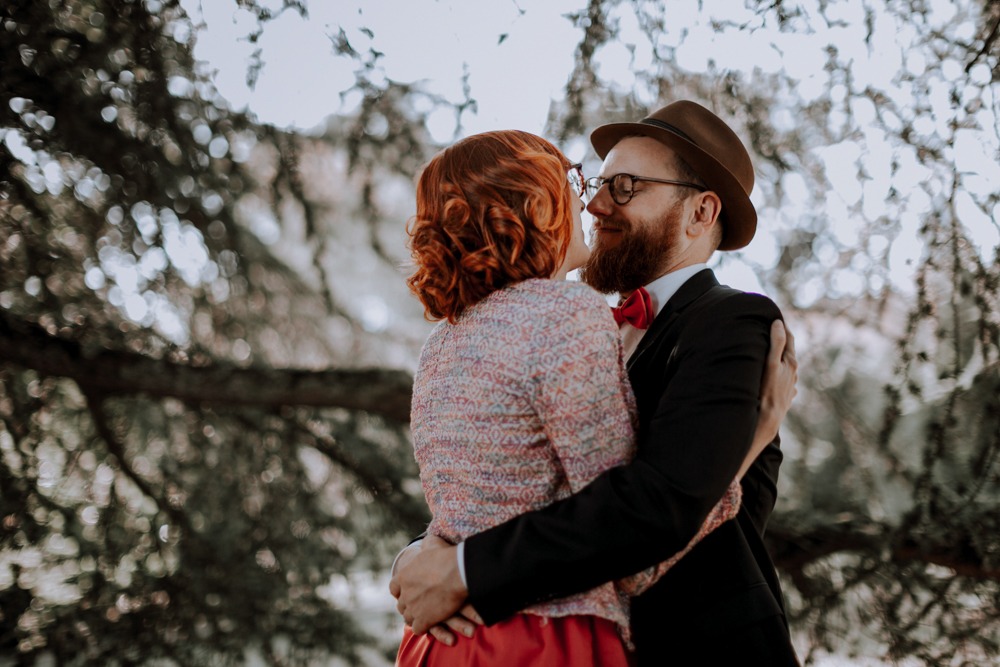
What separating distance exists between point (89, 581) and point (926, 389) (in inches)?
150

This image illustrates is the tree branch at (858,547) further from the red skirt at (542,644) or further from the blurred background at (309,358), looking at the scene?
the red skirt at (542,644)

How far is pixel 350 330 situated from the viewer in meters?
4.61

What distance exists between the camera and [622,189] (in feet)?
6.95

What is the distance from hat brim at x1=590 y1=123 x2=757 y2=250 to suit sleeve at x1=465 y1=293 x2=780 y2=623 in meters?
0.81

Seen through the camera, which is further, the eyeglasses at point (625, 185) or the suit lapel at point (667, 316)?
the eyeglasses at point (625, 185)

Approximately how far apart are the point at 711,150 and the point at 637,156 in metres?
→ 0.18

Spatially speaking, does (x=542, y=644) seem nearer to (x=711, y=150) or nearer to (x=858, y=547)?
(x=711, y=150)

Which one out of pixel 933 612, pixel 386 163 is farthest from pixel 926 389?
pixel 386 163

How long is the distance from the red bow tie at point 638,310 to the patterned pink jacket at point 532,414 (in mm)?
475

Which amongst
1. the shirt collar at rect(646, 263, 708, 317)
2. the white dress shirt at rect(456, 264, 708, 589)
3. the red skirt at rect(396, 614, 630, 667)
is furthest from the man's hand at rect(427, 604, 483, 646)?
the shirt collar at rect(646, 263, 708, 317)

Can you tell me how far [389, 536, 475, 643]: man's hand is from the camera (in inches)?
55.5

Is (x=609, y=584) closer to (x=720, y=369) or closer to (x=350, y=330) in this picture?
(x=720, y=369)

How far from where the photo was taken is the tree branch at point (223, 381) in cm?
387

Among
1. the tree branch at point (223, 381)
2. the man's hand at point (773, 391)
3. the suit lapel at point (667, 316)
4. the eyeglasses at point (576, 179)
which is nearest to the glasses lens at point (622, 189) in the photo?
the suit lapel at point (667, 316)
